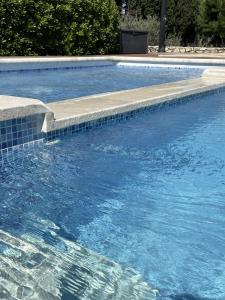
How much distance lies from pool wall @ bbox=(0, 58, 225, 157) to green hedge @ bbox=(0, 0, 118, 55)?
739 cm

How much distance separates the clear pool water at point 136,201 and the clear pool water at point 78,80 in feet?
11.3

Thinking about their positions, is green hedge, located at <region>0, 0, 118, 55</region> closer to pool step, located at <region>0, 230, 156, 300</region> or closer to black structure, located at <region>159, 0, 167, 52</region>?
black structure, located at <region>159, 0, 167, 52</region>

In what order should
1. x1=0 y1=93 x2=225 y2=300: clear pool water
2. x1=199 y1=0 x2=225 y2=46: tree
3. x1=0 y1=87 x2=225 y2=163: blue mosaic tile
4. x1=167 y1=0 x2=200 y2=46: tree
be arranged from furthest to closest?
1. x1=167 y1=0 x2=200 y2=46: tree
2. x1=199 y1=0 x2=225 y2=46: tree
3. x1=0 y1=87 x2=225 y2=163: blue mosaic tile
4. x1=0 y1=93 x2=225 y2=300: clear pool water

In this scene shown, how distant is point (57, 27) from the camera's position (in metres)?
15.6

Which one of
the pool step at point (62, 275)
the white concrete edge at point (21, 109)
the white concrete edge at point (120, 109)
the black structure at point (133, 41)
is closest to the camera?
the pool step at point (62, 275)

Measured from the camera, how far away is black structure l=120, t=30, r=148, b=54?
706 inches

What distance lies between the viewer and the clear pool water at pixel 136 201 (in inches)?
111

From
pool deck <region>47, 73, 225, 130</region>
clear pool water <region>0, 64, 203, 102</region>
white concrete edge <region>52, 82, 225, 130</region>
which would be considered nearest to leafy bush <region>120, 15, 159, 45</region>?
clear pool water <region>0, 64, 203, 102</region>

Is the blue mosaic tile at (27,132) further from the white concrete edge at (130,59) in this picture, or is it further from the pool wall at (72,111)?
the white concrete edge at (130,59)

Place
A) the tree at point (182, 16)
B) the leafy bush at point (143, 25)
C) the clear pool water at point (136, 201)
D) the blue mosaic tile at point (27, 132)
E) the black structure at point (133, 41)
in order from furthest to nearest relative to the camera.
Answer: the tree at point (182, 16)
the leafy bush at point (143, 25)
the black structure at point (133, 41)
the blue mosaic tile at point (27, 132)
the clear pool water at point (136, 201)

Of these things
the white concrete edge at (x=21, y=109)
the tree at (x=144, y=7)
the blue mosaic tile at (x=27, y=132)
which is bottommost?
the blue mosaic tile at (x=27, y=132)

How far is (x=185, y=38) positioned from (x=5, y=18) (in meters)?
14.7

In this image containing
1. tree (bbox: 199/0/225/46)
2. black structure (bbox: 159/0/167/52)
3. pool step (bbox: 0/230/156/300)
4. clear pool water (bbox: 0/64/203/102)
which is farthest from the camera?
tree (bbox: 199/0/225/46)

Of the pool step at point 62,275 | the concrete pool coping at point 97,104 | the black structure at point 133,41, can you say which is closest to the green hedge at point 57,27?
the black structure at point 133,41
